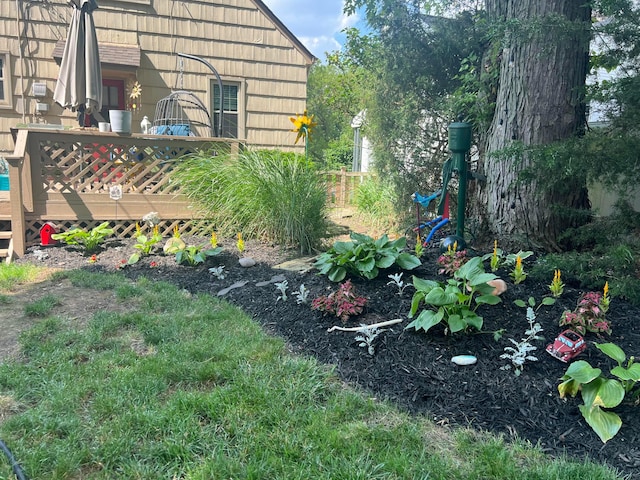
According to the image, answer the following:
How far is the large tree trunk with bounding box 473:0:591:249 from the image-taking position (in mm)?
3812

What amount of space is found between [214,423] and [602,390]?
5.29 ft

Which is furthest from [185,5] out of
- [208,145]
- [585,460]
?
[585,460]

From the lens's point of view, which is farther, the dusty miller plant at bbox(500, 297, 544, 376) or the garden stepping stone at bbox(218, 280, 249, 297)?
the garden stepping stone at bbox(218, 280, 249, 297)

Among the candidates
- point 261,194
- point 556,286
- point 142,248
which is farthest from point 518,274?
point 142,248

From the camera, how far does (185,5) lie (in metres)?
9.12

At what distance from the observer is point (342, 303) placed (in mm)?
3004

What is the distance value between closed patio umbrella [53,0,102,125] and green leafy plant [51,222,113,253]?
1891mm

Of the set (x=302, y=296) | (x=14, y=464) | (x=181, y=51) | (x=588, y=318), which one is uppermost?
(x=181, y=51)

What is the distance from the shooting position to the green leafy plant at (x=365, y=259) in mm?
3457

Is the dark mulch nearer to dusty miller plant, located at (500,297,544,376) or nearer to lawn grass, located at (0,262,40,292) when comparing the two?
dusty miller plant, located at (500,297,544,376)

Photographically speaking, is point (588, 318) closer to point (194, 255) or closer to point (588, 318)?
point (588, 318)

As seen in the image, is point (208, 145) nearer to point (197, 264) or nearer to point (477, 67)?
point (197, 264)

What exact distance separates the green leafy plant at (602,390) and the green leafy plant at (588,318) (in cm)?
44

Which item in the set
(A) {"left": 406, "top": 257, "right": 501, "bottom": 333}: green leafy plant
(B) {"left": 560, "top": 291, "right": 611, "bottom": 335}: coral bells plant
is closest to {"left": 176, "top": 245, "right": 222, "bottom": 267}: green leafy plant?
(A) {"left": 406, "top": 257, "right": 501, "bottom": 333}: green leafy plant
